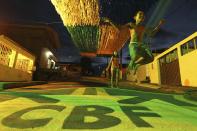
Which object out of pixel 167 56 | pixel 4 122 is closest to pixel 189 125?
pixel 4 122

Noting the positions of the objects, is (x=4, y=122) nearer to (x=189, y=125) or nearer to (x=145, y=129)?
(x=145, y=129)

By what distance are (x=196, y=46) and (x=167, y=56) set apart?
6.18 meters

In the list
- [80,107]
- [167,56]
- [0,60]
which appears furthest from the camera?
[167,56]

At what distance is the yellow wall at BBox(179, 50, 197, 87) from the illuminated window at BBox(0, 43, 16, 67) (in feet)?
42.2

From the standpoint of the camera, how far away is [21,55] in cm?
2031

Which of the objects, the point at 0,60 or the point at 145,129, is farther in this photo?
the point at 0,60

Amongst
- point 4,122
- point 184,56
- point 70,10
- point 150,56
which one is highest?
point 70,10

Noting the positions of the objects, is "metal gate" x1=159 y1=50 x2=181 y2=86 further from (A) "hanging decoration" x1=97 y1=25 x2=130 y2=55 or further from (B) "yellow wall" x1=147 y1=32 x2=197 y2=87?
(A) "hanging decoration" x1=97 y1=25 x2=130 y2=55

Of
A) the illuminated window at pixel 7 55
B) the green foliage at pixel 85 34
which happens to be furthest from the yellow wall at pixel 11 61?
the green foliage at pixel 85 34

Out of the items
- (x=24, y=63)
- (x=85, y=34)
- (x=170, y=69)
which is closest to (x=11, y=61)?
(x=24, y=63)

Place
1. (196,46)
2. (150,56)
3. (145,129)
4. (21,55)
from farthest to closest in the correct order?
(21,55) < (196,46) < (150,56) < (145,129)

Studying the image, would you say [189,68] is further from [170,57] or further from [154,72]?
[154,72]

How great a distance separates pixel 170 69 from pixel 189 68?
4118 mm

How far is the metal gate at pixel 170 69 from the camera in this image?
626 inches
